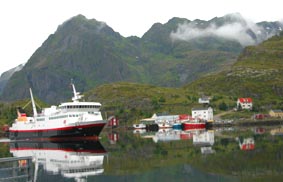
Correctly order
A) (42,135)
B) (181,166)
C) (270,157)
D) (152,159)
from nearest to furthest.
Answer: (181,166) → (270,157) → (152,159) → (42,135)

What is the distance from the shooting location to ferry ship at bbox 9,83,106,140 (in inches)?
3268

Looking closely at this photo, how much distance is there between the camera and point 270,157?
33.6 meters

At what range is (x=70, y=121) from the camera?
3346 inches

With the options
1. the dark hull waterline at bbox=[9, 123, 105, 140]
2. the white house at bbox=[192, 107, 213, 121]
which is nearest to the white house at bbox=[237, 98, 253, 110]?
the white house at bbox=[192, 107, 213, 121]

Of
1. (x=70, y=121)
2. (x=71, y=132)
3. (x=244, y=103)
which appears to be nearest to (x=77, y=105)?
(x=70, y=121)

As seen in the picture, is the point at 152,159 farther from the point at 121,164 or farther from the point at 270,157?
the point at 270,157

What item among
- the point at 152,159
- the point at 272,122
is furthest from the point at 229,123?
the point at 152,159

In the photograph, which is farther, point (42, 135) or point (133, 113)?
point (133, 113)

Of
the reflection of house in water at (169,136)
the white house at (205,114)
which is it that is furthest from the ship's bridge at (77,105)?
the white house at (205,114)

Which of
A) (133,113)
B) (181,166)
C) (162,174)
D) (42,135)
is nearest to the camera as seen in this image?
(162,174)

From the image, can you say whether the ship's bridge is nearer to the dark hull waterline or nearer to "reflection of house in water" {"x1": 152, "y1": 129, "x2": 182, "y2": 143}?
the dark hull waterline

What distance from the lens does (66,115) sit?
8600 centimetres

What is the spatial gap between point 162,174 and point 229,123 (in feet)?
385

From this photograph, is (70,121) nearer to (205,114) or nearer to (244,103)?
(205,114)
